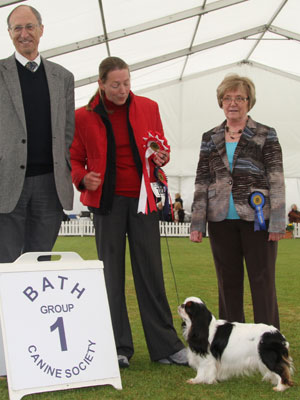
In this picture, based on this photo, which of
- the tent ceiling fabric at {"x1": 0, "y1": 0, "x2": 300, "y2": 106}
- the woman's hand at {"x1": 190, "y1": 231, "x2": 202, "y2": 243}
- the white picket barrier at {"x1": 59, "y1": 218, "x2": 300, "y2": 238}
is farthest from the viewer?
the white picket barrier at {"x1": 59, "y1": 218, "x2": 300, "y2": 238}

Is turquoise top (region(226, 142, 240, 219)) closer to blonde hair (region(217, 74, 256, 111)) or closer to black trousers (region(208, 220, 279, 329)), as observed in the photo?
black trousers (region(208, 220, 279, 329))

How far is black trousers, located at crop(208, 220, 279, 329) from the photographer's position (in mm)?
2809

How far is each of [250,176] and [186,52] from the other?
12928 mm

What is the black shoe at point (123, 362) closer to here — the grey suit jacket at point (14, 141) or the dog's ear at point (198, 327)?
the dog's ear at point (198, 327)

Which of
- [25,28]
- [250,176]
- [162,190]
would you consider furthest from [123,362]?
[25,28]

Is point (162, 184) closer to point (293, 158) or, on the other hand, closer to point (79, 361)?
point (79, 361)

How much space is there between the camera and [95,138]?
2840 mm

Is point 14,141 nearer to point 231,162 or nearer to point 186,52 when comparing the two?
point 231,162

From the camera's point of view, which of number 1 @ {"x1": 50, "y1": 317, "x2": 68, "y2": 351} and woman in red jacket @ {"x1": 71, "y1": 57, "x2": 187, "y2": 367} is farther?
woman in red jacket @ {"x1": 71, "y1": 57, "x2": 187, "y2": 367}

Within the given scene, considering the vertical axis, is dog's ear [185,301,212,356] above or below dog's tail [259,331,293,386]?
above

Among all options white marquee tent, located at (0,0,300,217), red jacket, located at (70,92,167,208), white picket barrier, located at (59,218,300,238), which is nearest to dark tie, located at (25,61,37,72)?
red jacket, located at (70,92,167,208)

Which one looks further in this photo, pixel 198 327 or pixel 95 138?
pixel 95 138

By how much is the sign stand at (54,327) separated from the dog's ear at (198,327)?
1.31 feet

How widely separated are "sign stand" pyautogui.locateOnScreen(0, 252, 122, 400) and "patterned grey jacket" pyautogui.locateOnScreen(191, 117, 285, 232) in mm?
823
